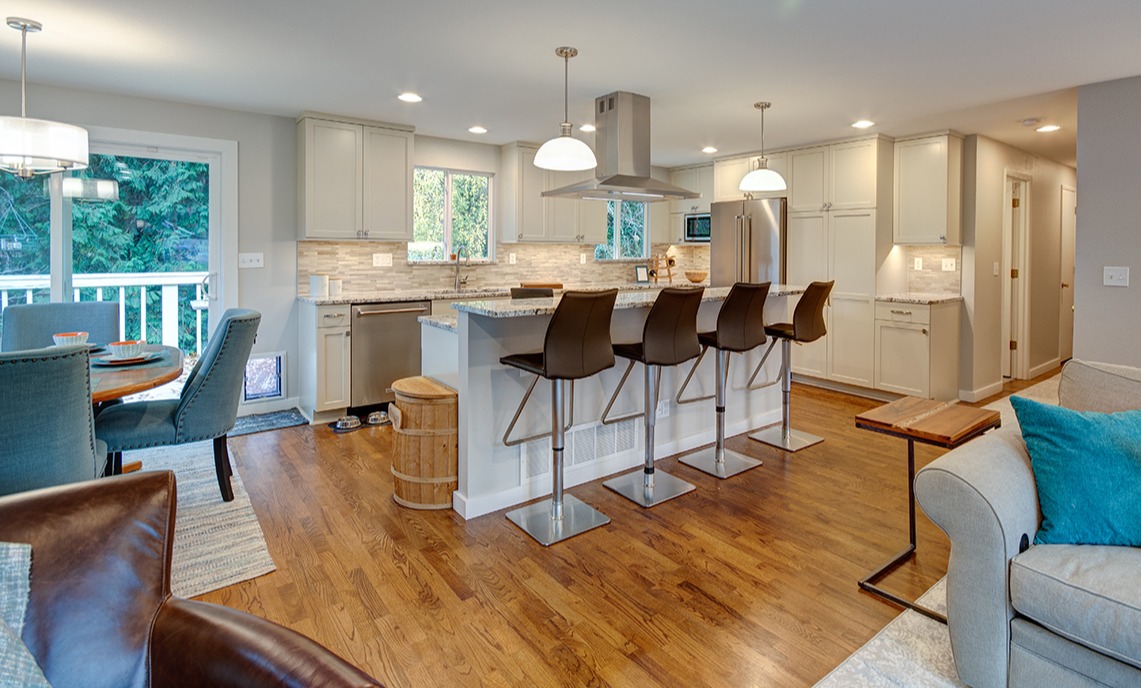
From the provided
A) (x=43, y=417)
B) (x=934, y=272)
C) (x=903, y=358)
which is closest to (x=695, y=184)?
(x=934, y=272)

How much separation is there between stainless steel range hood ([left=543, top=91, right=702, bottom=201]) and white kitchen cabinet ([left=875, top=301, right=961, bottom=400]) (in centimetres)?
241

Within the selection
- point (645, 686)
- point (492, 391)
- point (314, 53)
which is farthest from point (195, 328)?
point (645, 686)

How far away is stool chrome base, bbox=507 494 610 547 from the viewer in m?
2.83

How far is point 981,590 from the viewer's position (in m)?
1.69

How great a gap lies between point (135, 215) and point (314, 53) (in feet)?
7.11

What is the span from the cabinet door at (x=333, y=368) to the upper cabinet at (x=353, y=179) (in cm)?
82

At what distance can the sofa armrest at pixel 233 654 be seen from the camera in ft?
3.04

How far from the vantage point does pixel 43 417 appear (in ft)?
6.50

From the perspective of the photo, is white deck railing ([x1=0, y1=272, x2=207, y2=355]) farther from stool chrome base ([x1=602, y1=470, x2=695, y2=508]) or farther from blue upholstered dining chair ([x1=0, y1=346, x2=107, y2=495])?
stool chrome base ([x1=602, y1=470, x2=695, y2=508])

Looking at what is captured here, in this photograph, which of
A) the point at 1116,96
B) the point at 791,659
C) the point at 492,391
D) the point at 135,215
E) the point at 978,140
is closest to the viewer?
the point at 791,659

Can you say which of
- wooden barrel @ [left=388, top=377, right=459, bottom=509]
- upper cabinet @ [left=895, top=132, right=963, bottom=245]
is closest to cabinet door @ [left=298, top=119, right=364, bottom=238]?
wooden barrel @ [left=388, top=377, right=459, bottom=509]

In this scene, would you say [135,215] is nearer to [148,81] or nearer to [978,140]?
[148,81]

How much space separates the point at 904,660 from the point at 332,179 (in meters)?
4.71

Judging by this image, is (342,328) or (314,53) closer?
(314,53)
